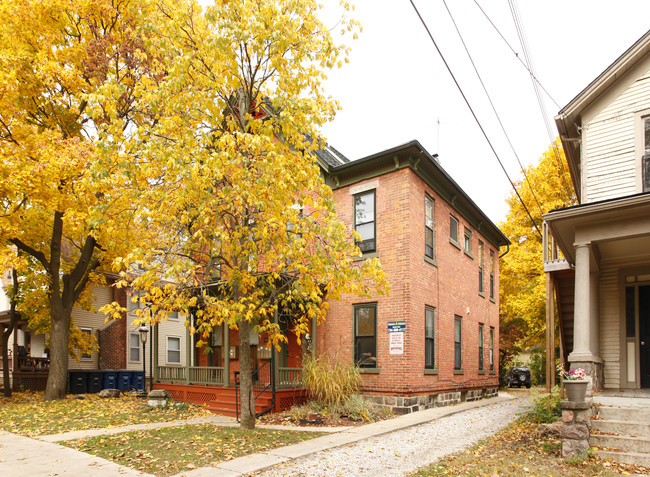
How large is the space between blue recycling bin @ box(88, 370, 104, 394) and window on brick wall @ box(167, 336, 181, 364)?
6142 millimetres

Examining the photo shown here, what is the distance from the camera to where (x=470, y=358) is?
1859 centimetres

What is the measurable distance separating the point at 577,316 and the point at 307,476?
5.62 metres

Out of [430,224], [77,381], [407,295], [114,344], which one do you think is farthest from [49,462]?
[114,344]

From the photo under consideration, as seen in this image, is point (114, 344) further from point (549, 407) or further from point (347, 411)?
point (549, 407)

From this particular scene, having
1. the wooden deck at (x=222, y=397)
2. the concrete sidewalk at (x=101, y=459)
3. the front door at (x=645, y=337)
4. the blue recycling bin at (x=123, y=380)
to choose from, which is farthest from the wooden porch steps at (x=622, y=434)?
the blue recycling bin at (x=123, y=380)

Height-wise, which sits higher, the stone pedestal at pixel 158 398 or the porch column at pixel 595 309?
the porch column at pixel 595 309

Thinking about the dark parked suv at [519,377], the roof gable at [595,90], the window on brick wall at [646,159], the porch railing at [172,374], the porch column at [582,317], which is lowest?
the dark parked suv at [519,377]

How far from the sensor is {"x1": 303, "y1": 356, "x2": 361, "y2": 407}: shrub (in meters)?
13.0

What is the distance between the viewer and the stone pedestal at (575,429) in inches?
306

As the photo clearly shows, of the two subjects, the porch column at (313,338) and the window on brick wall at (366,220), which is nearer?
the porch column at (313,338)

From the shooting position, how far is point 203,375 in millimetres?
15773

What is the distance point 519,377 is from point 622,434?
22607mm

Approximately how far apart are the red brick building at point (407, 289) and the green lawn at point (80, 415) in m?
4.92

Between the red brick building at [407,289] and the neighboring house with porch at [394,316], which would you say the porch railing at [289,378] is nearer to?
the neighboring house with porch at [394,316]
